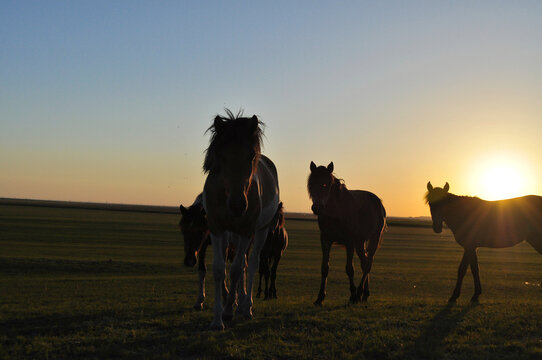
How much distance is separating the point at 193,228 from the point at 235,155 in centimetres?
359

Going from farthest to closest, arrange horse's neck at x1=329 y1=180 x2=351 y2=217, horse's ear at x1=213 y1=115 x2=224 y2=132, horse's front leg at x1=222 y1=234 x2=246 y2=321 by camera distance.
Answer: horse's neck at x1=329 y1=180 x2=351 y2=217 → horse's front leg at x1=222 y1=234 x2=246 y2=321 → horse's ear at x1=213 y1=115 x2=224 y2=132

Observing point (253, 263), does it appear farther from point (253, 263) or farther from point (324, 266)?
point (324, 266)

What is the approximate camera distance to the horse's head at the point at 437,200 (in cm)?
1219

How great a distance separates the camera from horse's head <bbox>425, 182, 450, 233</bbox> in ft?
40.0

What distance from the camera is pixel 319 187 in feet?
33.2

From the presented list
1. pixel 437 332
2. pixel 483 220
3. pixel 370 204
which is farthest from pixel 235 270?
pixel 483 220

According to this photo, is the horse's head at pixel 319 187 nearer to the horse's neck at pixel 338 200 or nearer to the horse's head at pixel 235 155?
the horse's neck at pixel 338 200

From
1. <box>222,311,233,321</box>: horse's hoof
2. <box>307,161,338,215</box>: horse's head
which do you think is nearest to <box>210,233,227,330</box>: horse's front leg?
<box>222,311,233,321</box>: horse's hoof

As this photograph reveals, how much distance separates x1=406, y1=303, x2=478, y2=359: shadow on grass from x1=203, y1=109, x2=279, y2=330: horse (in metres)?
2.83

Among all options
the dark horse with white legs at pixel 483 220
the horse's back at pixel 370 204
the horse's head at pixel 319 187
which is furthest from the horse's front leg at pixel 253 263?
the dark horse with white legs at pixel 483 220

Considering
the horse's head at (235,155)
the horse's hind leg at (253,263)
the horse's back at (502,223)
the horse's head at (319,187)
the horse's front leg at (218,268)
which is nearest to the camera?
the horse's head at (235,155)

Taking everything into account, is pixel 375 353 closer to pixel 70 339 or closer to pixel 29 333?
pixel 70 339

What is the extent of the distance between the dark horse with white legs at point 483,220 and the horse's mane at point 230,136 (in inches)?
289

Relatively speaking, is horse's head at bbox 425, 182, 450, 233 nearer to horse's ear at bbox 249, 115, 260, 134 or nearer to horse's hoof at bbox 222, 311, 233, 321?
horse's hoof at bbox 222, 311, 233, 321
